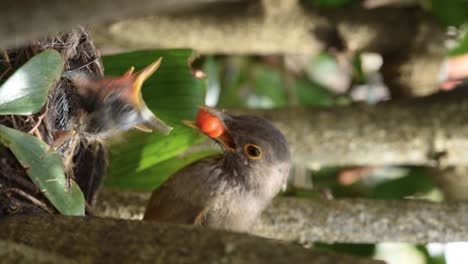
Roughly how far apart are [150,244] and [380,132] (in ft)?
3.90

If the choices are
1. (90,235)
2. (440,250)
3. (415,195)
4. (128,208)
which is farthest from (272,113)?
(90,235)

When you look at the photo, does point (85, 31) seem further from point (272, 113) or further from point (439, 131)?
point (439, 131)

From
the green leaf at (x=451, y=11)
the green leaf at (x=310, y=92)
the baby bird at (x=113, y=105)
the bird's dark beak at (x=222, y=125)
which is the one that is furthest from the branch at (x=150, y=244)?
the green leaf at (x=310, y=92)

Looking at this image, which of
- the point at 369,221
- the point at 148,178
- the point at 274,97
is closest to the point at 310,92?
the point at 274,97

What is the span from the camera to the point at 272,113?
6.73 ft

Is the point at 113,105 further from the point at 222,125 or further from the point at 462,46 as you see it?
the point at 462,46

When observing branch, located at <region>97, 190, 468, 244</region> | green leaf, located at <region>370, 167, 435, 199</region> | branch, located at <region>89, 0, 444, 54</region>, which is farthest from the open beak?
green leaf, located at <region>370, 167, 435, 199</region>

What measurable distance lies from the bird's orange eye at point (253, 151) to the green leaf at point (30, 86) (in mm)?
576

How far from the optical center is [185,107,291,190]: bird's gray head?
1.67 metres

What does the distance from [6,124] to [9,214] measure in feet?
0.48

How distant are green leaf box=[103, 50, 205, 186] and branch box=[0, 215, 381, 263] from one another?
2.19 feet

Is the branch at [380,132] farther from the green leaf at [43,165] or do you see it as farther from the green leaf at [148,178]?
the green leaf at [43,165]

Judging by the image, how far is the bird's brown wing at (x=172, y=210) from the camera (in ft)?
5.22

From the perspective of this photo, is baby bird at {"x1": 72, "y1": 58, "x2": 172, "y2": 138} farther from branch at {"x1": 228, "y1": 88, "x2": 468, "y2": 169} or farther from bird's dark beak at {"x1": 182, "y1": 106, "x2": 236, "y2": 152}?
branch at {"x1": 228, "y1": 88, "x2": 468, "y2": 169}
